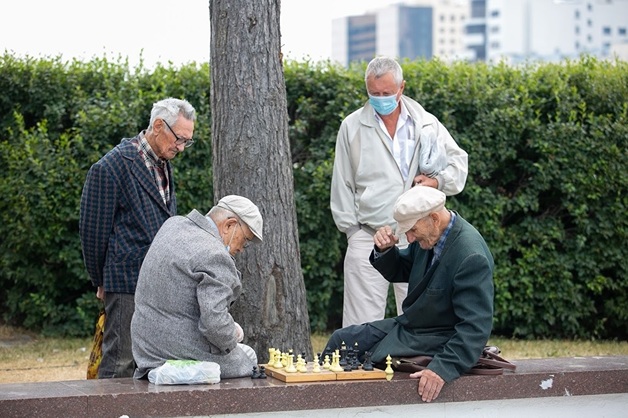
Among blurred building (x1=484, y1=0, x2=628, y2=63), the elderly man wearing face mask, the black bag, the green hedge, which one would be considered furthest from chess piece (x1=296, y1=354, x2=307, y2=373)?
blurred building (x1=484, y1=0, x2=628, y2=63)

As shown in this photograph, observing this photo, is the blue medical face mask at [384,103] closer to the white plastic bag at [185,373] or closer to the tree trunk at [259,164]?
the tree trunk at [259,164]

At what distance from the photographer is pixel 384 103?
263 inches

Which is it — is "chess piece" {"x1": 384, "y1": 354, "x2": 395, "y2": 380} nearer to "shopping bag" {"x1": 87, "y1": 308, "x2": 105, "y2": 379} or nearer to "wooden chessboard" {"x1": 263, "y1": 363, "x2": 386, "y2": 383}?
"wooden chessboard" {"x1": 263, "y1": 363, "x2": 386, "y2": 383}

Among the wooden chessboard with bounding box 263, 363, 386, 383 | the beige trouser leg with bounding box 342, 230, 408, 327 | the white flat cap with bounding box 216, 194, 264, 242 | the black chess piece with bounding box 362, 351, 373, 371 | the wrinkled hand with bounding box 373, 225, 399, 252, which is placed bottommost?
the wooden chessboard with bounding box 263, 363, 386, 383

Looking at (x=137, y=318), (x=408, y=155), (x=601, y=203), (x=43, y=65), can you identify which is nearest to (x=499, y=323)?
(x=601, y=203)

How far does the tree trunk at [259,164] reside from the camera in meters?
6.64

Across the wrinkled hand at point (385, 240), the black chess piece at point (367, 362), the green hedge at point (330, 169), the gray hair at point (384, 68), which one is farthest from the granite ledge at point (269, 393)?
the green hedge at point (330, 169)

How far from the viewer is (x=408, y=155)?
6.81 metres

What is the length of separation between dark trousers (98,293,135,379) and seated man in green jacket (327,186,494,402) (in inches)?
52.1

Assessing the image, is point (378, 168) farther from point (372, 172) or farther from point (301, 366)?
point (301, 366)

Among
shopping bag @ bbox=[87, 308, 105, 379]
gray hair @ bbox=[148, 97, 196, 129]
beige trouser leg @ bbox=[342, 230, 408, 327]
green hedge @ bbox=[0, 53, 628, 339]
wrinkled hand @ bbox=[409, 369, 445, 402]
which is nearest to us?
wrinkled hand @ bbox=[409, 369, 445, 402]

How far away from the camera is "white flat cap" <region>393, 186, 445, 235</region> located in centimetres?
516

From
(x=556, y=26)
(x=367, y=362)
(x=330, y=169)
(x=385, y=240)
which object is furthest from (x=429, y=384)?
(x=556, y=26)

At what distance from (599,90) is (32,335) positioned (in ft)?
18.7
